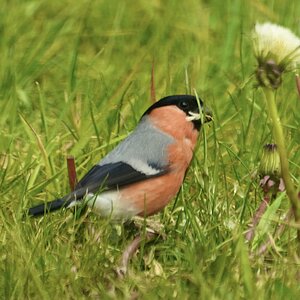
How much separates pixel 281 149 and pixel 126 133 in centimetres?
149

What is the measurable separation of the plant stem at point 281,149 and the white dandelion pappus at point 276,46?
0.33ft

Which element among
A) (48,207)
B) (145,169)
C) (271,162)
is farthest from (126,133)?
(271,162)

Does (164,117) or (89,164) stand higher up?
(164,117)

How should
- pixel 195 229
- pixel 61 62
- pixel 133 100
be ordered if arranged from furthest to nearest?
pixel 61 62 < pixel 133 100 < pixel 195 229

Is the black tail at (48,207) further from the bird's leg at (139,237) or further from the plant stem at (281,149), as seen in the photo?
the plant stem at (281,149)

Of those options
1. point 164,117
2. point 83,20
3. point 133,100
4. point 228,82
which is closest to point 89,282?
point 164,117

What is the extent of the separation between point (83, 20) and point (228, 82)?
1.06 m

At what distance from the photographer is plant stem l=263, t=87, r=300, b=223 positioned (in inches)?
125

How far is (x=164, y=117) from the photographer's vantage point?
13.9 ft

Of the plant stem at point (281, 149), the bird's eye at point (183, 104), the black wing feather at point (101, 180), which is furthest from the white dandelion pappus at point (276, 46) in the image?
the bird's eye at point (183, 104)

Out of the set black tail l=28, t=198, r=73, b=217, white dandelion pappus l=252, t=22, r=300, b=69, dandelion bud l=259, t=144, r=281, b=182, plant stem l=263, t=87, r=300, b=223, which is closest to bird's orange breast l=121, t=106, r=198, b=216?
black tail l=28, t=198, r=73, b=217

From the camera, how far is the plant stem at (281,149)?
3183mm

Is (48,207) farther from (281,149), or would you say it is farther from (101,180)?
(281,149)

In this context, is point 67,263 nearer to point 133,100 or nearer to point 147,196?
point 147,196
